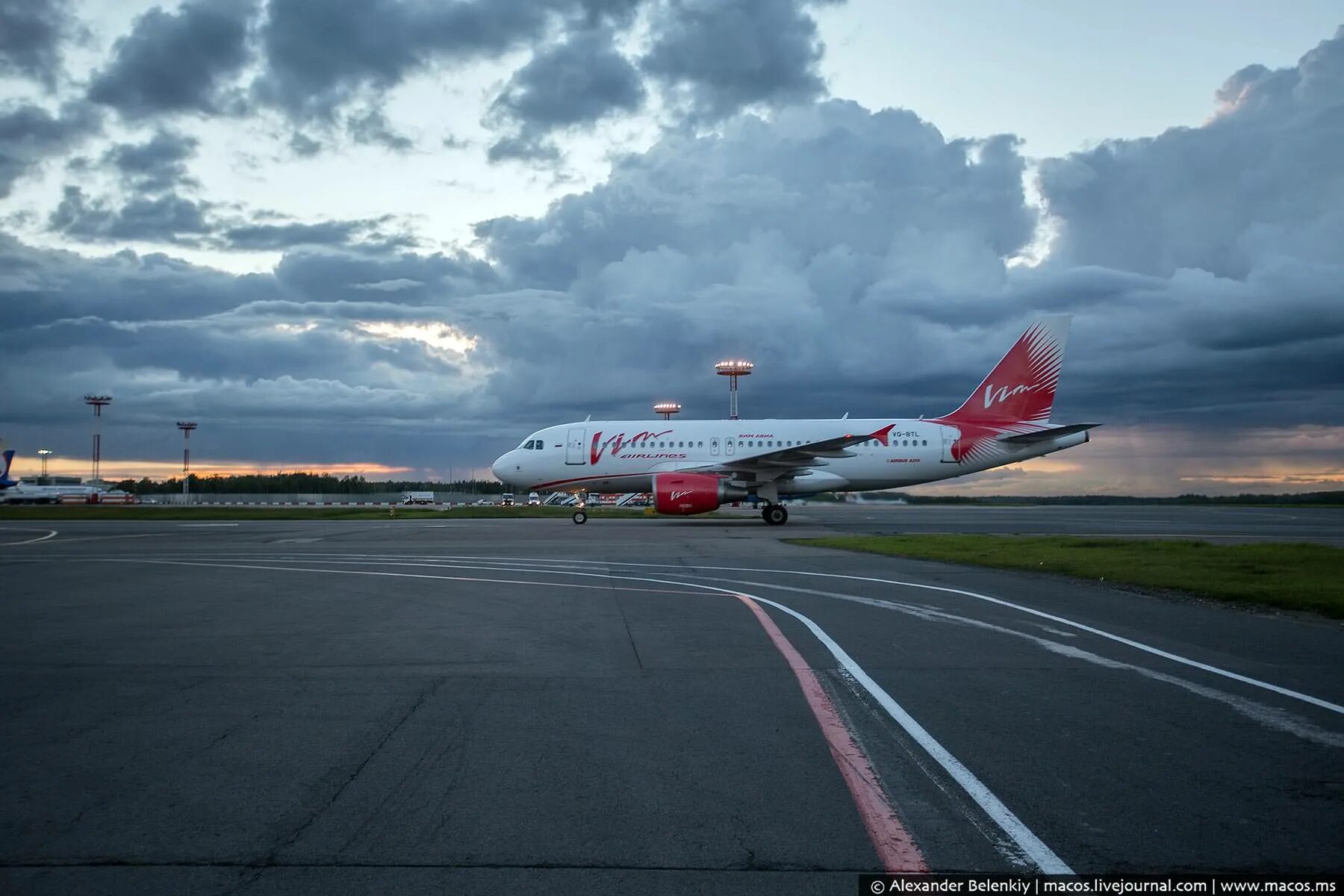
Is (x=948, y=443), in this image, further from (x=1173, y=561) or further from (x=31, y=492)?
(x=31, y=492)

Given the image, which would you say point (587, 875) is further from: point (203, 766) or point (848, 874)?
point (203, 766)

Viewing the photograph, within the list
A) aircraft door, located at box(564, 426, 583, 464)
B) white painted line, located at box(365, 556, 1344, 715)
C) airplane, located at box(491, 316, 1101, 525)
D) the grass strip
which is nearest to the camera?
white painted line, located at box(365, 556, 1344, 715)

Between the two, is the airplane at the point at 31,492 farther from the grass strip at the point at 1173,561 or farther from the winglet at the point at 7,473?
the grass strip at the point at 1173,561

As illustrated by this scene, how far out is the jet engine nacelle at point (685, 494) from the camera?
31344mm

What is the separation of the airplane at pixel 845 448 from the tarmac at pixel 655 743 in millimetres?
22623

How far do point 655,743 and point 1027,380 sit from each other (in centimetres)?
3324

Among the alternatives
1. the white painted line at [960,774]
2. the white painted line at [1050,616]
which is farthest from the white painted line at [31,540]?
the white painted line at [960,774]

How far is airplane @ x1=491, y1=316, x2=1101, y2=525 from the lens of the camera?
34.2 metres

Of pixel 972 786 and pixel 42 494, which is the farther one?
pixel 42 494

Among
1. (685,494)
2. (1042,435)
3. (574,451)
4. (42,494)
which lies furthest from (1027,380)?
(42,494)

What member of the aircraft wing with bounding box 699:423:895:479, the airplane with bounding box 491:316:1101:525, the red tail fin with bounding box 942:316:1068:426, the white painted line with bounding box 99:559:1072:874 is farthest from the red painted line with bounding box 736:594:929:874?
the red tail fin with bounding box 942:316:1068:426

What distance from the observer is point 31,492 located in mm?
77000

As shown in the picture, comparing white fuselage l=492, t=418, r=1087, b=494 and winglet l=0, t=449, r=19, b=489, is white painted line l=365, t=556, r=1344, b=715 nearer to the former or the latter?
white fuselage l=492, t=418, r=1087, b=494

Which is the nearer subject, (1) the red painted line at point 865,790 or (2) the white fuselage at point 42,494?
(1) the red painted line at point 865,790
